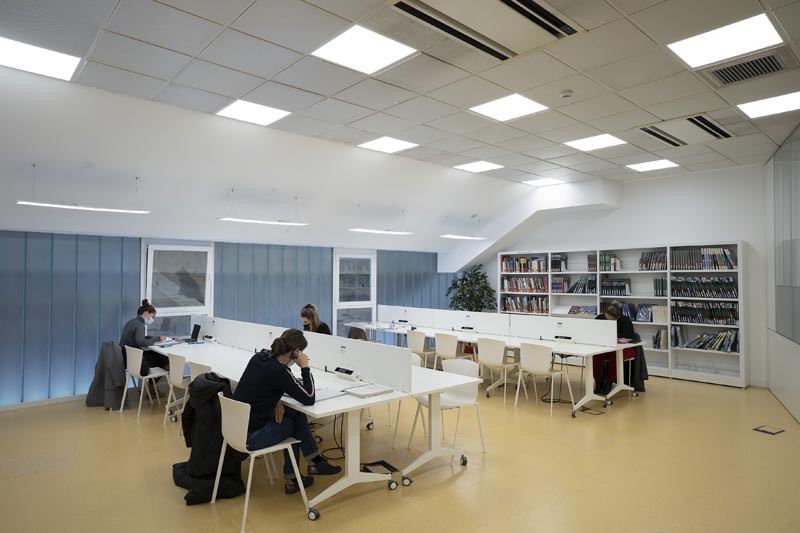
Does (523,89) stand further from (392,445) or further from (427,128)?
(392,445)

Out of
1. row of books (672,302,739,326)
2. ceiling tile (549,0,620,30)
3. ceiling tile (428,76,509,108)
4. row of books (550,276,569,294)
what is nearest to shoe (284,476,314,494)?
ceiling tile (428,76,509,108)

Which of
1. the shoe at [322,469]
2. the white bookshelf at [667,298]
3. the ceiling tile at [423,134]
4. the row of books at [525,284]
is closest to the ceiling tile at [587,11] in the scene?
the ceiling tile at [423,134]

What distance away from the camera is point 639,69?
3.91 m

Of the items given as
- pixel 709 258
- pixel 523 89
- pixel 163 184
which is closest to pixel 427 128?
pixel 523 89

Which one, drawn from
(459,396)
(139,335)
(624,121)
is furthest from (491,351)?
(139,335)

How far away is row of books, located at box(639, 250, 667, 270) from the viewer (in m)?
7.95

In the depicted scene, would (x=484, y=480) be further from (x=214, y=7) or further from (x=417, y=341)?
(x=214, y=7)

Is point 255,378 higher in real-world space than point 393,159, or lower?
lower

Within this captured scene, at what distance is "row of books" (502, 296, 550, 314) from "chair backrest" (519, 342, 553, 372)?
3.68 metres

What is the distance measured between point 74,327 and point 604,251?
8.36 metres

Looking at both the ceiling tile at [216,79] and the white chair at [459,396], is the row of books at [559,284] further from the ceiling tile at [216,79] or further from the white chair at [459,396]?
the ceiling tile at [216,79]

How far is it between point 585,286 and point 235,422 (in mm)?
7290

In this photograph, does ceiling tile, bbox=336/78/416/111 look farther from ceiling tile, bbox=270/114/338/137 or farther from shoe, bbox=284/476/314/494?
shoe, bbox=284/476/314/494

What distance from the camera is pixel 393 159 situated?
6707 millimetres
